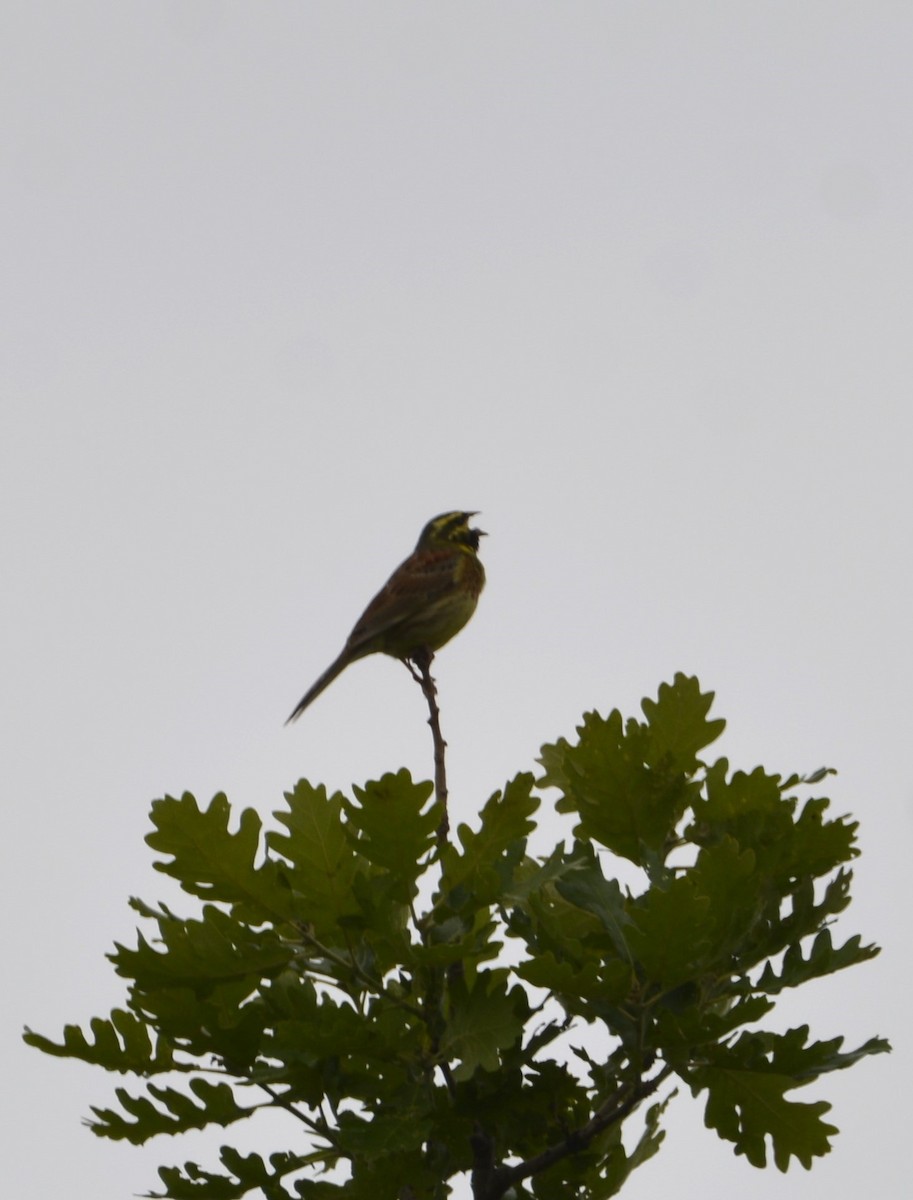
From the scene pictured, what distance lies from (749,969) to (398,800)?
3.39 ft

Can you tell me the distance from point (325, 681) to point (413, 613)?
0.62 m

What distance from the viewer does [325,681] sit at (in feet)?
28.4

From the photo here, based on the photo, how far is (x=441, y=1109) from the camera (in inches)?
152

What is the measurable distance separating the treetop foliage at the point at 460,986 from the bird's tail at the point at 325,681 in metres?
4.29

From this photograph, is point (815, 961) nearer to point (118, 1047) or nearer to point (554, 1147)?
point (554, 1147)

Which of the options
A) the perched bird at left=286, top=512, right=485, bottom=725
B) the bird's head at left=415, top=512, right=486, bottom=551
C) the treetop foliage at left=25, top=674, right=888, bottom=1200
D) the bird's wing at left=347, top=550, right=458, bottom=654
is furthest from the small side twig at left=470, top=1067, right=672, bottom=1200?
the bird's head at left=415, top=512, right=486, bottom=551

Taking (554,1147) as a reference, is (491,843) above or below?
above

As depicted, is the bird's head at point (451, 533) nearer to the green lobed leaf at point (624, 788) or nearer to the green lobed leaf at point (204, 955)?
the green lobed leaf at point (624, 788)

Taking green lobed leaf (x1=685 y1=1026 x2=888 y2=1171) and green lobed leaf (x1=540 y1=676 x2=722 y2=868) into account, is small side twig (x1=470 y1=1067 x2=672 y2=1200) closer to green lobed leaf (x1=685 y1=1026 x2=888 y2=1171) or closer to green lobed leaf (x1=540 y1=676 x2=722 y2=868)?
green lobed leaf (x1=685 y1=1026 x2=888 y2=1171)

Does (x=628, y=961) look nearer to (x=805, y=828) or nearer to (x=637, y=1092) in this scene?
(x=637, y=1092)

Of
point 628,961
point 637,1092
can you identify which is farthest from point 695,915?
point 637,1092

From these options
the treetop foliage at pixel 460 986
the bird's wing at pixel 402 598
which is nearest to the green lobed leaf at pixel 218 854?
the treetop foliage at pixel 460 986

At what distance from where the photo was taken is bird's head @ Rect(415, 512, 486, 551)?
967 centimetres

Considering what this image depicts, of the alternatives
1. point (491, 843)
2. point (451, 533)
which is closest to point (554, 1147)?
point (491, 843)
